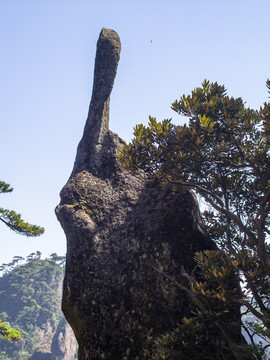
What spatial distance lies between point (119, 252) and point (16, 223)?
7.72m

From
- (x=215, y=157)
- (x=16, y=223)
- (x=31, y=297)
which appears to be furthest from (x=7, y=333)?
(x=31, y=297)

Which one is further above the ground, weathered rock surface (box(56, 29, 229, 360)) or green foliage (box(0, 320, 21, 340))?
weathered rock surface (box(56, 29, 229, 360))

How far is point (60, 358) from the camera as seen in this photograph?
82.4m

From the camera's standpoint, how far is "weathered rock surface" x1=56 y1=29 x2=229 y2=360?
6.73 meters

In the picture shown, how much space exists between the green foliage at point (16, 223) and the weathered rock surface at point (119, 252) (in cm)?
525

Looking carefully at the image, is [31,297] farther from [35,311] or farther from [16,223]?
[16,223]

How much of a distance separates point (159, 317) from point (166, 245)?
172 cm

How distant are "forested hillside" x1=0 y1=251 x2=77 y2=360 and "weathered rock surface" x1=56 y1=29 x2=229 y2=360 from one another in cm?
7971

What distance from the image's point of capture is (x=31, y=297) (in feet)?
329

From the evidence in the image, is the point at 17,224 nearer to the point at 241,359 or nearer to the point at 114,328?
the point at 114,328

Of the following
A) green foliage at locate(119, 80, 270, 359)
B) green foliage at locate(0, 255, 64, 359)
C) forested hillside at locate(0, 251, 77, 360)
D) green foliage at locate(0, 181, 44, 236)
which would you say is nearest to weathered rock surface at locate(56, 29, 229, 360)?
green foliage at locate(119, 80, 270, 359)

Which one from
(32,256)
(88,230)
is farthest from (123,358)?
(32,256)

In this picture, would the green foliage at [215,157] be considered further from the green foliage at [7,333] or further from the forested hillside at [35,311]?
the forested hillside at [35,311]

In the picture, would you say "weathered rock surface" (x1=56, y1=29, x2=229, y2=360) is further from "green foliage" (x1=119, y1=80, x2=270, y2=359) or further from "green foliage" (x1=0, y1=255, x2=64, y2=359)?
"green foliage" (x1=0, y1=255, x2=64, y2=359)
